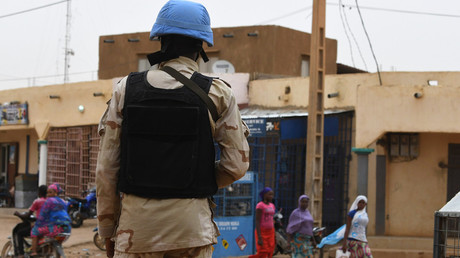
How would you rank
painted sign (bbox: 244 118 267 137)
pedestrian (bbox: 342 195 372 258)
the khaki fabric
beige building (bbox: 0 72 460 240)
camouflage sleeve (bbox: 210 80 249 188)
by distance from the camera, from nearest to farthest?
the khaki fabric → camouflage sleeve (bbox: 210 80 249 188) → pedestrian (bbox: 342 195 372 258) → beige building (bbox: 0 72 460 240) → painted sign (bbox: 244 118 267 137)

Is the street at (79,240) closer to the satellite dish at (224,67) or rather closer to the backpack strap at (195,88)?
the satellite dish at (224,67)

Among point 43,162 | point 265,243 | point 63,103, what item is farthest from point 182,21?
point 43,162

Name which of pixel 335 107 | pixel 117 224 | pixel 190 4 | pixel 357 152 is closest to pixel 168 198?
pixel 117 224

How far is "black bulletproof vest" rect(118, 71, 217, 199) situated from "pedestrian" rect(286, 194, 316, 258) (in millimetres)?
7777

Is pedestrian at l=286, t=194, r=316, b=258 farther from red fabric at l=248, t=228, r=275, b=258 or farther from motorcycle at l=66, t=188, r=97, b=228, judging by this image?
motorcycle at l=66, t=188, r=97, b=228

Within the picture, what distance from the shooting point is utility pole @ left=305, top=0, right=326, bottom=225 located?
515 inches

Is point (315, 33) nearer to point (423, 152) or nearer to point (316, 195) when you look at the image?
point (316, 195)

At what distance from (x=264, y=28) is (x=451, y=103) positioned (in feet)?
32.6

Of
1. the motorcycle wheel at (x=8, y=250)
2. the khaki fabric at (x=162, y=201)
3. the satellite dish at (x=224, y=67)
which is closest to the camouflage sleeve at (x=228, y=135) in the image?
the khaki fabric at (x=162, y=201)

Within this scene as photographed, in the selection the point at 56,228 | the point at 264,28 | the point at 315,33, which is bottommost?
the point at 56,228

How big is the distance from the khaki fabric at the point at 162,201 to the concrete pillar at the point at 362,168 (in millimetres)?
11630

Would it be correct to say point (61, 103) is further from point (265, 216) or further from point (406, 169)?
point (265, 216)

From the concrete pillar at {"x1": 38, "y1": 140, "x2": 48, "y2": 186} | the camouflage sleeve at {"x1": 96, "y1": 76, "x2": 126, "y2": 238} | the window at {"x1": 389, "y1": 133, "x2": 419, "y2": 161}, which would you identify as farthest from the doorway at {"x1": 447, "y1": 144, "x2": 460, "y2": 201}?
the camouflage sleeve at {"x1": 96, "y1": 76, "x2": 126, "y2": 238}

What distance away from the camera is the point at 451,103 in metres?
14.1
